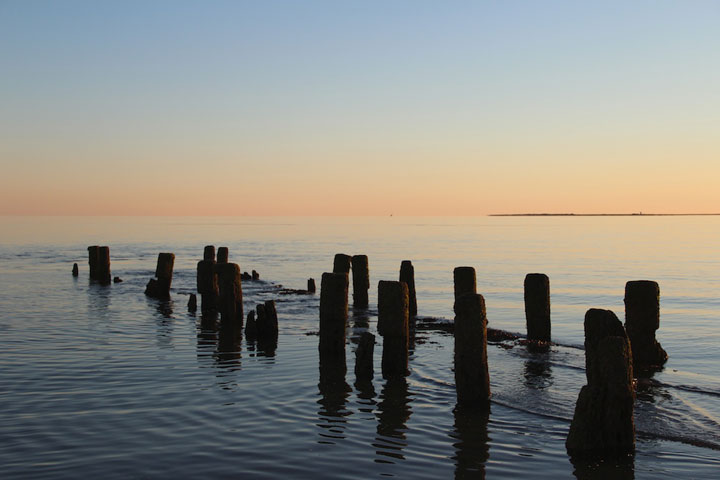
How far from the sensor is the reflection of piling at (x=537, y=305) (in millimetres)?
17953

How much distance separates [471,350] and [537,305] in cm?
822

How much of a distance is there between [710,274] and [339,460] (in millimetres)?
41441

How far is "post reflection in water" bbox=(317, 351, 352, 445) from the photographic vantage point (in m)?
9.77

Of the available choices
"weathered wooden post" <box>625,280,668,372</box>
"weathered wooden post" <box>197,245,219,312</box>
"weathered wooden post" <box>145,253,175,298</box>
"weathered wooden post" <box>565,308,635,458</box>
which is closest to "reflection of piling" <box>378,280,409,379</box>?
"weathered wooden post" <box>565,308,635,458</box>

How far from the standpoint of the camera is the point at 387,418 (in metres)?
10.6

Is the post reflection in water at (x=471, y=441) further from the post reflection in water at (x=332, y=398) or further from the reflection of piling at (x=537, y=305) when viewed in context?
the reflection of piling at (x=537, y=305)

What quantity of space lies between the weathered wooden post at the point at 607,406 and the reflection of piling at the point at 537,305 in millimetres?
9252

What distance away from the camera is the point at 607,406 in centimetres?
862

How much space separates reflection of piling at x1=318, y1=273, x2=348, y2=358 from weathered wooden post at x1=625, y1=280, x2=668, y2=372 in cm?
633

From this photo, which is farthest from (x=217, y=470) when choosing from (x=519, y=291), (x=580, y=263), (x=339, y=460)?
(x=580, y=263)

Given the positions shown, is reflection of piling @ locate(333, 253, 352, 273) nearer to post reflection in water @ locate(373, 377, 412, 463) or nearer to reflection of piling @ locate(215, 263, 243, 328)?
reflection of piling @ locate(215, 263, 243, 328)

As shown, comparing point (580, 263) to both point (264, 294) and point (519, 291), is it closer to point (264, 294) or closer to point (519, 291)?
point (519, 291)

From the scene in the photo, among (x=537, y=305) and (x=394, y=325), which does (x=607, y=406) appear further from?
(x=537, y=305)

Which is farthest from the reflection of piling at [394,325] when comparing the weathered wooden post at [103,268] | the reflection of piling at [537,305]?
the weathered wooden post at [103,268]
